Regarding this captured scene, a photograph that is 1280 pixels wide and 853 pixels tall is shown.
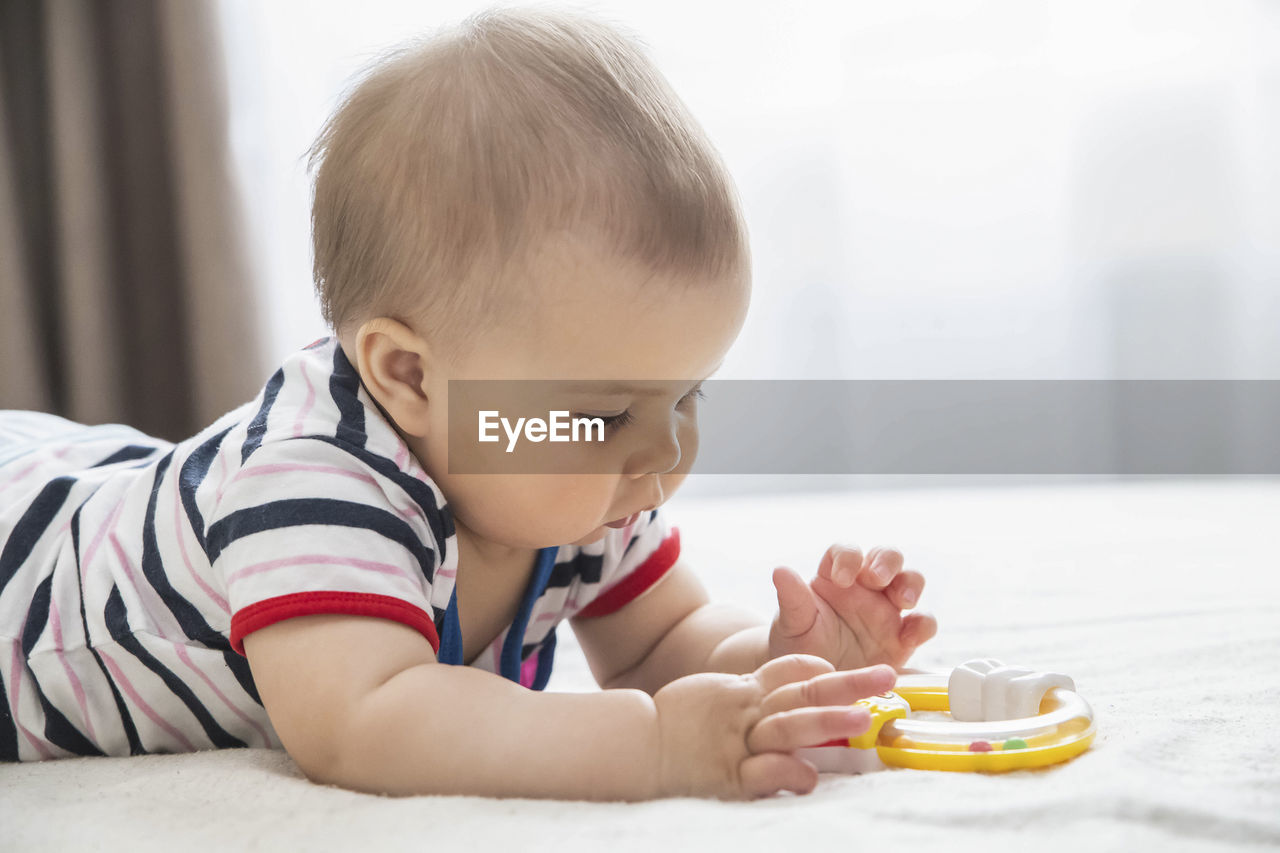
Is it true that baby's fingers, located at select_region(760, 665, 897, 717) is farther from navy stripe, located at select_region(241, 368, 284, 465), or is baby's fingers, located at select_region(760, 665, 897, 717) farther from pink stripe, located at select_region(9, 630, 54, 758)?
pink stripe, located at select_region(9, 630, 54, 758)

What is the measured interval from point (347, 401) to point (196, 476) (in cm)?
14

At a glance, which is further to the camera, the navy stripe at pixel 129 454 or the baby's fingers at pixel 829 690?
the navy stripe at pixel 129 454

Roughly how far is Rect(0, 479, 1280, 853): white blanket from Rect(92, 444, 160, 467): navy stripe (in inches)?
15.6

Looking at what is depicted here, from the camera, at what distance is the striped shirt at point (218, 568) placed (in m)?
0.68

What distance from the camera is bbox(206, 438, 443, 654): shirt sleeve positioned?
0.66 m

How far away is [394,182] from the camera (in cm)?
76

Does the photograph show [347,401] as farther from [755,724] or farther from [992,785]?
[992,785]

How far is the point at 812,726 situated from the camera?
58 cm

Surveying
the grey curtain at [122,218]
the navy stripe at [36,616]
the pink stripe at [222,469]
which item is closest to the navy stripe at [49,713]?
the navy stripe at [36,616]

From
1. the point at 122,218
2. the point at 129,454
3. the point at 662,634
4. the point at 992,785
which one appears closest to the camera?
the point at 992,785

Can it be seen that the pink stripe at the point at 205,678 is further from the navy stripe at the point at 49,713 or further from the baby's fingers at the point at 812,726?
the baby's fingers at the point at 812,726

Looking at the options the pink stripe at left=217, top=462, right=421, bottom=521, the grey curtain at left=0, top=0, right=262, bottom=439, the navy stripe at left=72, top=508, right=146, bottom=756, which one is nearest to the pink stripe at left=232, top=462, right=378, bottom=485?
the pink stripe at left=217, top=462, right=421, bottom=521

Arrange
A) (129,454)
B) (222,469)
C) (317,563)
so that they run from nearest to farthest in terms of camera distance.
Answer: (317,563)
(222,469)
(129,454)

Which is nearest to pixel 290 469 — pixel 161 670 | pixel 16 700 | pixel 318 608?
pixel 318 608
